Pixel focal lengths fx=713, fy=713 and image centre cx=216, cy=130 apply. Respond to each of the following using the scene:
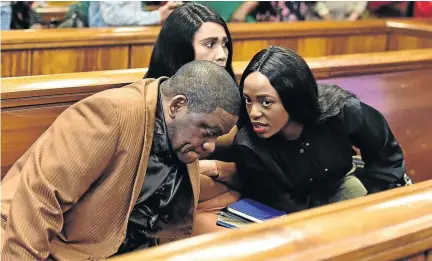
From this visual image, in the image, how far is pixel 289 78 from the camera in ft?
7.30

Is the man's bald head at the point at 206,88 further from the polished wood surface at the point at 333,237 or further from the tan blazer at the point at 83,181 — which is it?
the polished wood surface at the point at 333,237

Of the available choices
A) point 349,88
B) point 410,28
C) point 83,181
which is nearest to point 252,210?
point 83,181

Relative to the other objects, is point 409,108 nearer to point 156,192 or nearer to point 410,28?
point 410,28

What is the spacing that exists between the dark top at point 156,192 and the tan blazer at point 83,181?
0.08 metres

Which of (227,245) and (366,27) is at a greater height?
(227,245)

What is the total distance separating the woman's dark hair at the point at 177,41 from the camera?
2.39 meters

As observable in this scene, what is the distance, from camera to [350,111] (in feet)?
7.89

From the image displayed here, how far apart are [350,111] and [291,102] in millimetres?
279

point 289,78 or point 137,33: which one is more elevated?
point 289,78

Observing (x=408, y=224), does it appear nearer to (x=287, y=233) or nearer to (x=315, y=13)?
(x=287, y=233)

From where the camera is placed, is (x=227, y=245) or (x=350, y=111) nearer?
(x=227, y=245)

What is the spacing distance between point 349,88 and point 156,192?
146 cm

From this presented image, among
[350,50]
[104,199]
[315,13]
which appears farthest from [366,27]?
[104,199]

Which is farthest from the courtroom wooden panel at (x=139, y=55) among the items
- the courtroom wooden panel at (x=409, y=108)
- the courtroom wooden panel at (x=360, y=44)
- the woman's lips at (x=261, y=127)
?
the woman's lips at (x=261, y=127)
